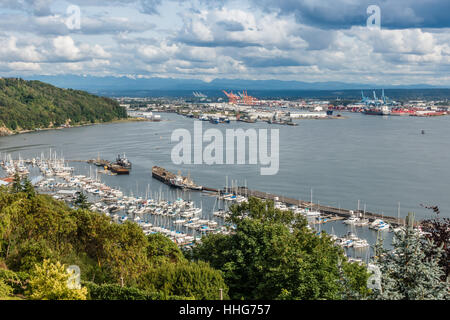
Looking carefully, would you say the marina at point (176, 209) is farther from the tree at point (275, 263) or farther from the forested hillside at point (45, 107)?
the forested hillside at point (45, 107)

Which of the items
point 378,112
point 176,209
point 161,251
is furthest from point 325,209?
point 378,112

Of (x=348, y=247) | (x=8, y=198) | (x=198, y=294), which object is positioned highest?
(x=8, y=198)

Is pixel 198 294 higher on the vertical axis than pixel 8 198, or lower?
lower

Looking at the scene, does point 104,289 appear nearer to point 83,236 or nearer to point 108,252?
point 108,252

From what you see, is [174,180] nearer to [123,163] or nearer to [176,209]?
[176,209]

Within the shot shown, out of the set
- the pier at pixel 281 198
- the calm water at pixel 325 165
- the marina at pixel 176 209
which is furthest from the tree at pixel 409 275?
the calm water at pixel 325 165

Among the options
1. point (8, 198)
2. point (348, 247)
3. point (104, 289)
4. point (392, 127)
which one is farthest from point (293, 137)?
point (104, 289)

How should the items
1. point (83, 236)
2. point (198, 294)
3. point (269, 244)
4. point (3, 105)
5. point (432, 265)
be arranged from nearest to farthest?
point (432, 265)
point (198, 294)
point (269, 244)
point (83, 236)
point (3, 105)
